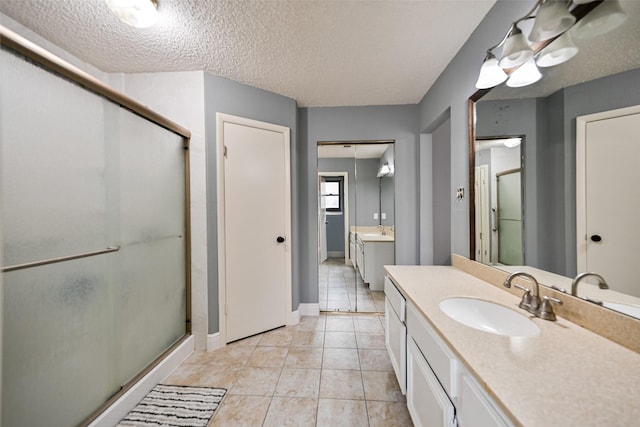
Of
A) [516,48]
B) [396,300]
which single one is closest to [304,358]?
[396,300]

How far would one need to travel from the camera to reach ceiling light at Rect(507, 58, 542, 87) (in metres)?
1.11

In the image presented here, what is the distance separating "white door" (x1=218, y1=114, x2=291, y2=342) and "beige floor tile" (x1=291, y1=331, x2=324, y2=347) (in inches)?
10.2

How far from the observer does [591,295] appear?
891 millimetres

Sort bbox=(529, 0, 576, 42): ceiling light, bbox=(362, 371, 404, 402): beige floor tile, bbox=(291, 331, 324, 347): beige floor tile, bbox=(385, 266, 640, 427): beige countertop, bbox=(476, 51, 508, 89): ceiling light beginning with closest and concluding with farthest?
bbox=(385, 266, 640, 427): beige countertop → bbox=(529, 0, 576, 42): ceiling light → bbox=(476, 51, 508, 89): ceiling light → bbox=(362, 371, 404, 402): beige floor tile → bbox=(291, 331, 324, 347): beige floor tile

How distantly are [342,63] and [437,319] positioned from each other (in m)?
1.94

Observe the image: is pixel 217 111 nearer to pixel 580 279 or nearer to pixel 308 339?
pixel 308 339

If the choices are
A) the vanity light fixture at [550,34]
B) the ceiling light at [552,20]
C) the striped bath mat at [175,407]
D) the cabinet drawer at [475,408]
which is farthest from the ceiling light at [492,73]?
the striped bath mat at [175,407]

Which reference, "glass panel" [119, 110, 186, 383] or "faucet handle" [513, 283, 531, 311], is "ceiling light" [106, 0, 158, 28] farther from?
"faucet handle" [513, 283, 531, 311]

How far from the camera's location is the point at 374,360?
1.93 meters

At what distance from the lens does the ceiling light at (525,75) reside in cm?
111

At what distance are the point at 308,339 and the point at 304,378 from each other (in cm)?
52

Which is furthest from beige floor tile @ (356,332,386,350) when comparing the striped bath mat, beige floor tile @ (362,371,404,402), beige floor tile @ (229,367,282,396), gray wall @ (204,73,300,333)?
gray wall @ (204,73,300,333)

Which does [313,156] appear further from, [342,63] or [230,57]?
[230,57]

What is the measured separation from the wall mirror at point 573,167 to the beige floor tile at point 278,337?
1.83 meters
